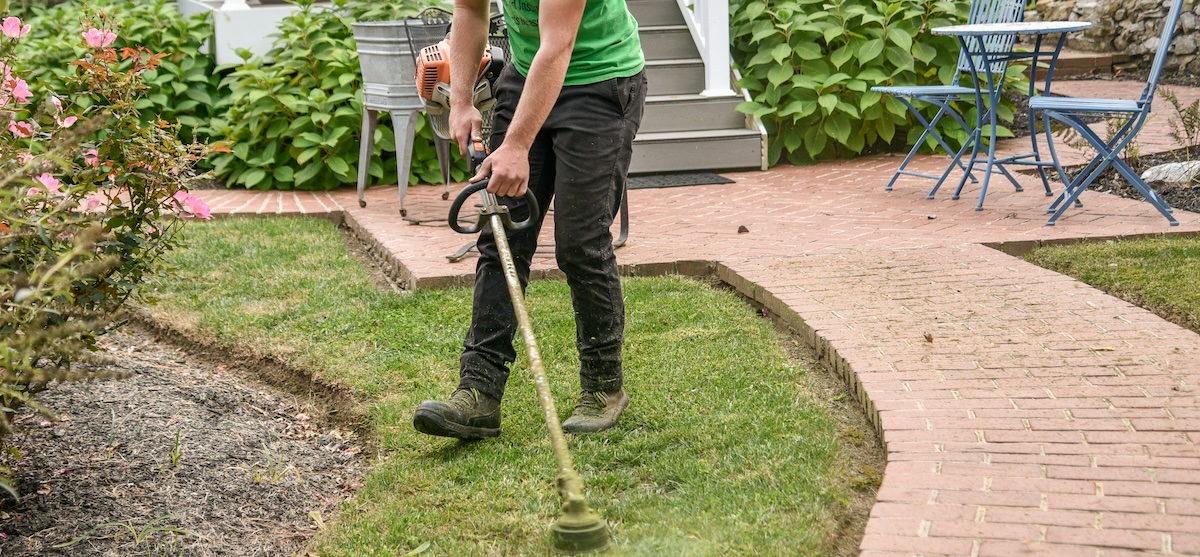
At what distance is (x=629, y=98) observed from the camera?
317 centimetres

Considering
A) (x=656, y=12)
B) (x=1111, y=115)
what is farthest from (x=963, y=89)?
(x=656, y=12)

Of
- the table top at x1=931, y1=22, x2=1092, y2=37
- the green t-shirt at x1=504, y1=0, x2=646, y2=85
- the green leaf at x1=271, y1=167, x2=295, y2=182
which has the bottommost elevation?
the green leaf at x1=271, y1=167, x2=295, y2=182

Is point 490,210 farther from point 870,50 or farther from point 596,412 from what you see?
point 870,50

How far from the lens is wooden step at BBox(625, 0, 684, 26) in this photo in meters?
9.15

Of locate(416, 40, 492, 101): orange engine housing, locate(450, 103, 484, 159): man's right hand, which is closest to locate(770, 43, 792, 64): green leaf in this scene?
locate(416, 40, 492, 101): orange engine housing

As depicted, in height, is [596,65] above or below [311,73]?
above

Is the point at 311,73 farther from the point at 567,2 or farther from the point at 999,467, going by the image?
the point at 999,467

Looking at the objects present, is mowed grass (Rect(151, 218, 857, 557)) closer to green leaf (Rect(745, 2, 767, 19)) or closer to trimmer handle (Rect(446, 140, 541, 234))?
trimmer handle (Rect(446, 140, 541, 234))

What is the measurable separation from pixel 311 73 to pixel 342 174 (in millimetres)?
784

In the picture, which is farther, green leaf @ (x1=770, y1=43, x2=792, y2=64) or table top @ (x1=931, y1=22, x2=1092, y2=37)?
green leaf @ (x1=770, y1=43, x2=792, y2=64)

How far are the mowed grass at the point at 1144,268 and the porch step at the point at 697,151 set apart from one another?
312 cm

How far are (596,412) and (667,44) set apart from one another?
19.6ft

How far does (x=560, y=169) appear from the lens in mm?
3137

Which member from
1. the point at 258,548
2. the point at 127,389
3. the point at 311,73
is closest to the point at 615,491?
the point at 258,548
